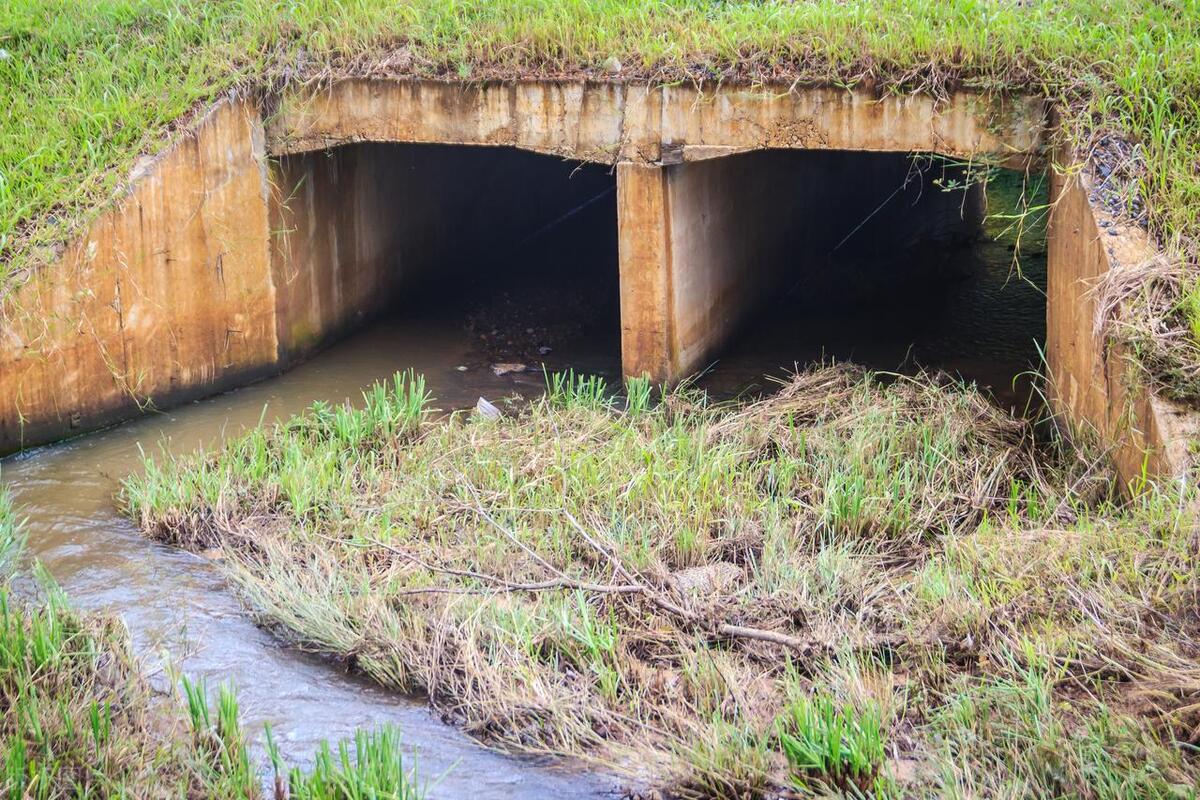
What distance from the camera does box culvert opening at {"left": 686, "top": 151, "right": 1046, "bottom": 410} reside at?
1069 centimetres

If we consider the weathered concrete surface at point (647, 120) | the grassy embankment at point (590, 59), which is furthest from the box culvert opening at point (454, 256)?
the grassy embankment at point (590, 59)

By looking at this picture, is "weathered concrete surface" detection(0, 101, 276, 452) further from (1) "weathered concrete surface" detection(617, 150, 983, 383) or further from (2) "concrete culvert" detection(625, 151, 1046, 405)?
(2) "concrete culvert" detection(625, 151, 1046, 405)

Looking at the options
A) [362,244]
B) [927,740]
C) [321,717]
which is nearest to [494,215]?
[362,244]

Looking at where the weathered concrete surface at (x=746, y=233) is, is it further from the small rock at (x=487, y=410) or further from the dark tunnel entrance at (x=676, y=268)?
the small rock at (x=487, y=410)

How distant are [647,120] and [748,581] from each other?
4.21 meters

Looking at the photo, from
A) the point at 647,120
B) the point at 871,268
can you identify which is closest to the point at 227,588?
the point at 647,120

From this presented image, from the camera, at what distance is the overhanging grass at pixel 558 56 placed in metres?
8.27

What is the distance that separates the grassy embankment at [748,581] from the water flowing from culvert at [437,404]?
0.19 m

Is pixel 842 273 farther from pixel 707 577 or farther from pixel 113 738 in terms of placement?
pixel 113 738

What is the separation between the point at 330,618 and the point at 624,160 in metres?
4.66

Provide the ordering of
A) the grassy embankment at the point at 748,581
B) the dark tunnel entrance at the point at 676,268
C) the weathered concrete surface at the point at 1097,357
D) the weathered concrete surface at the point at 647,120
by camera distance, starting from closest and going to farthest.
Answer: the grassy embankment at the point at 748,581 < the weathered concrete surface at the point at 1097,357 < the weathered concrete surface at the point at 647,120 < the dark tunnel entrance at the point at 676,268

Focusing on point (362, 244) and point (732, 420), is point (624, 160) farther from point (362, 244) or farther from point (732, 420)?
point (362, 244)

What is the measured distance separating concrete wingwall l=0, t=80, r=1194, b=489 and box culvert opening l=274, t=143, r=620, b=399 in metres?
0.03

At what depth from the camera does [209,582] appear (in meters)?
7.02
